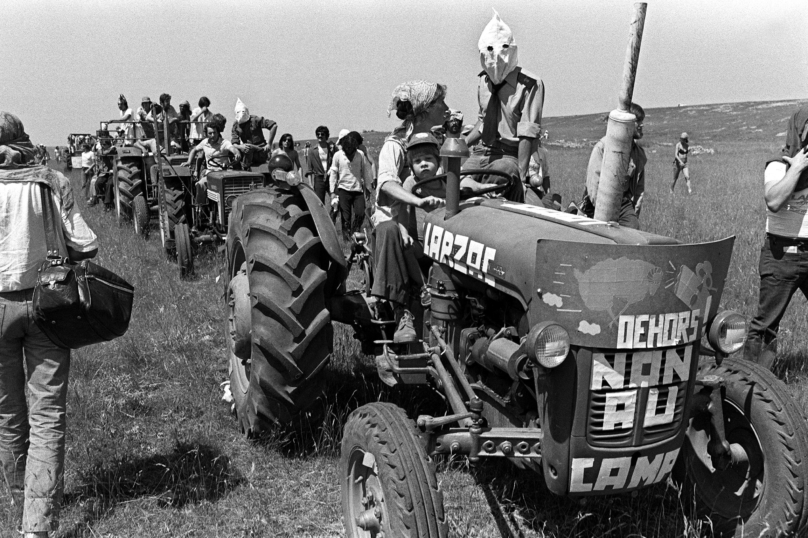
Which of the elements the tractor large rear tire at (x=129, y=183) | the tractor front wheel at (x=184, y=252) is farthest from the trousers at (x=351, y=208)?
the tractor large rear tire at (x=129, y=183)

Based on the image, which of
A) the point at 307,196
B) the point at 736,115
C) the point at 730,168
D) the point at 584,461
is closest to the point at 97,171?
the point at 307,196

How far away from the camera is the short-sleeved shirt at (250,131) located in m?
10.9

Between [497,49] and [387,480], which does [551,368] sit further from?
[497,49]

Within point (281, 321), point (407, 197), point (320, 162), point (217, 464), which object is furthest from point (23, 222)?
point (320, 162)

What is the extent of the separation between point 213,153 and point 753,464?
29.9 feet

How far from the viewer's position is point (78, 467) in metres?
3.79

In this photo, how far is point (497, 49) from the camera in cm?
496

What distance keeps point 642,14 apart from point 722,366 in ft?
5.14

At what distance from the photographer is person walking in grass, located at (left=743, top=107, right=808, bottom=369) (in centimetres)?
433

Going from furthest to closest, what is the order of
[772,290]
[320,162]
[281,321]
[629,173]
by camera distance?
[320,162], [629,173], [772,290], [281,321]

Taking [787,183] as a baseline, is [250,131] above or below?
below

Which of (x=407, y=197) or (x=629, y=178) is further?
(x=629, y=178)

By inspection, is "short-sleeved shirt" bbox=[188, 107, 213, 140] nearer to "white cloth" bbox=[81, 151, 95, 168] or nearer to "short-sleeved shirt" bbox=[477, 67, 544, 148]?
"white cloth" bbox=[81, 151, 95, 168]

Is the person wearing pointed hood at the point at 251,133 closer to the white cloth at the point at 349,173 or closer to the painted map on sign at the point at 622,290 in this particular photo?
the white cloth at the point at 349,173
